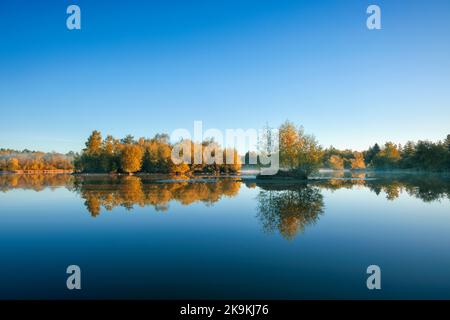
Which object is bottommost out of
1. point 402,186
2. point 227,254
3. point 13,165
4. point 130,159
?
point 402,186

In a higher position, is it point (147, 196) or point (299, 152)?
point (299, 152)

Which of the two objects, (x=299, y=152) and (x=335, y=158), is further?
(x=335, y=158)

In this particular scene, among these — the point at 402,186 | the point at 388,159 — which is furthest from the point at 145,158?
the point at 388,159

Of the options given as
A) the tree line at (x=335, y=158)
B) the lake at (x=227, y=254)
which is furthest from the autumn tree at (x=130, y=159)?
the lake at (x=227, y=254)

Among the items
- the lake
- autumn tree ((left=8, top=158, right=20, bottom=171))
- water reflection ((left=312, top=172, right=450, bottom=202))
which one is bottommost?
water reflection ((left=312, top=172, right=450, bottom=202))

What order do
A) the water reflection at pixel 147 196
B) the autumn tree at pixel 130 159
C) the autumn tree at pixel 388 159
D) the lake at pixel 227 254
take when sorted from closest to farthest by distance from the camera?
1. the lake at pixel 227 254
2. the water reflection at pixel 147 196
3. the autumn tree at pixel 130 159
4. the autumn tree at pixel 388 159

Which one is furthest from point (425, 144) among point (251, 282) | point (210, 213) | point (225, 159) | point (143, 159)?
point (251, 282)

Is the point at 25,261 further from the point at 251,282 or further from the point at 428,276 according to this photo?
the point at 428,276

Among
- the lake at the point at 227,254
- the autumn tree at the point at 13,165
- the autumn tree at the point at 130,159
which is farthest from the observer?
the autumn tree at the point at 13,165

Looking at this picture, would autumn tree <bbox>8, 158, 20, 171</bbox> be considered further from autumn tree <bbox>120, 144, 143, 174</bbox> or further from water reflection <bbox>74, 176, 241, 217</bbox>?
water reflection <bbox>74, 176, 241, 217</bbox>

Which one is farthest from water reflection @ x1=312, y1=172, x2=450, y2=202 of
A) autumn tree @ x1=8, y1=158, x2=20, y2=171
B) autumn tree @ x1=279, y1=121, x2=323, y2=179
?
autumn tree @ x1=8, y1=158, x2=20, y2=171

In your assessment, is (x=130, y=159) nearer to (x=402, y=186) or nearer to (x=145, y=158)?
(x=145, y=158)

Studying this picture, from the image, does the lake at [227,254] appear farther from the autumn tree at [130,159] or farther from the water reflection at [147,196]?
the autumn tree at [130,159]
